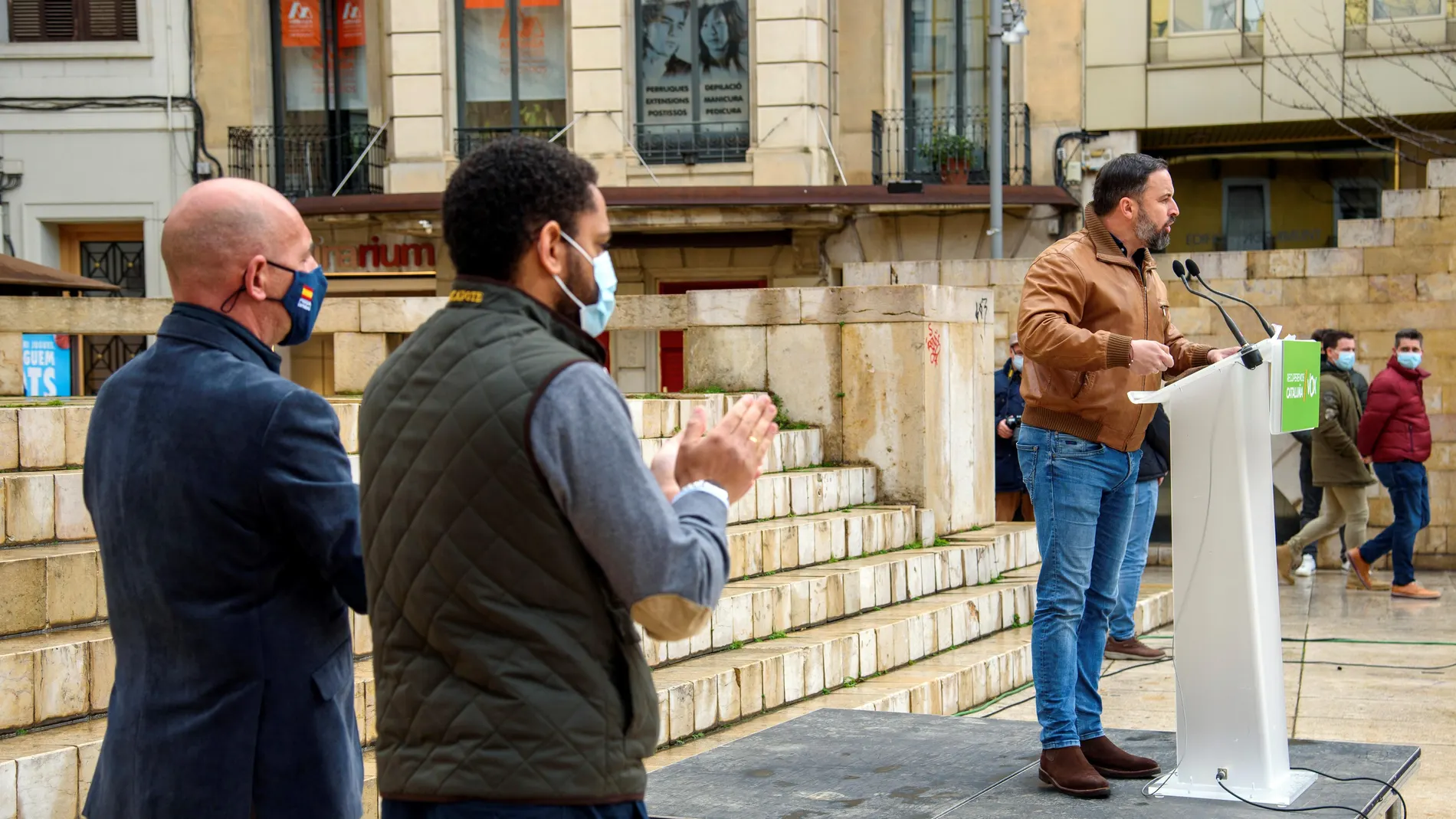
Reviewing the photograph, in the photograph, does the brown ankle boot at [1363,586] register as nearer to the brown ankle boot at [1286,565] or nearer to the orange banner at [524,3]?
the brown ankle boot at [1286,565]

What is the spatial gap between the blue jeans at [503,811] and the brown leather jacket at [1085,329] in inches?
102

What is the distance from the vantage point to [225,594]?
275cm

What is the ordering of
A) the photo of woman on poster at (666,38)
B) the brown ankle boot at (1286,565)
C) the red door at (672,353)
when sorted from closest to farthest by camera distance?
1. the brown ankle boot at (1286,565)
2. the red door at (672,353)
3. the photo of woman on poster at (666,38)

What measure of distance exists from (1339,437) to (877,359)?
3.68 m

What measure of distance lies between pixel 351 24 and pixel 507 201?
2050 cm

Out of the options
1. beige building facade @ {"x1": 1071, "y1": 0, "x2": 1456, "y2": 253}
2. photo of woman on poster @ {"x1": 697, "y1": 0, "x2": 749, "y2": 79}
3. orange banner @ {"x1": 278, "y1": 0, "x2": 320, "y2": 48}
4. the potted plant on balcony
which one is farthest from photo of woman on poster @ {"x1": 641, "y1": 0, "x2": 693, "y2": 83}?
beige building facade @ {"x1": 1071, "y1": 0, "x2": 1456, "y2": 253}

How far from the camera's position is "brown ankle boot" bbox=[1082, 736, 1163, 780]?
4.92 meters

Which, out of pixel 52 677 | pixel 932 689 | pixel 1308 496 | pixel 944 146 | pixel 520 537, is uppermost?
pixel 944 146

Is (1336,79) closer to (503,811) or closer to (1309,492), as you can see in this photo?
(1309,492)

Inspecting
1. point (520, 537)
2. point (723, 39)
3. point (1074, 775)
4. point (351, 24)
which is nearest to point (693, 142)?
point (723, 39)

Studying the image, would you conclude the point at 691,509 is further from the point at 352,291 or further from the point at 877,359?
the point at 352,291

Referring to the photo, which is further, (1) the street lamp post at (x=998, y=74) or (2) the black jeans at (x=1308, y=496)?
(1) the street lamp post at (x=998, y=74)

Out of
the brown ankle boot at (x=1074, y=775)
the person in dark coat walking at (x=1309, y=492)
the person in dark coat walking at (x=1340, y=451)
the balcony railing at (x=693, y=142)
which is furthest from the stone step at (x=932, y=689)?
the balcony railing at (x=693, y=142)

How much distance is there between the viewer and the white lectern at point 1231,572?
4594 millimetres
